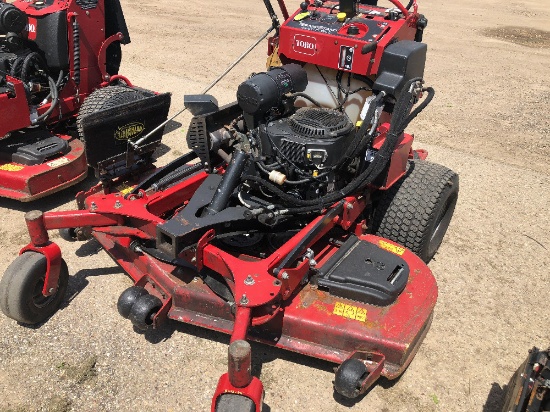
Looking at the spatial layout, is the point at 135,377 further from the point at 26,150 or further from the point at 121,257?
the point at 26,150

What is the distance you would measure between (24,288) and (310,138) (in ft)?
6.41

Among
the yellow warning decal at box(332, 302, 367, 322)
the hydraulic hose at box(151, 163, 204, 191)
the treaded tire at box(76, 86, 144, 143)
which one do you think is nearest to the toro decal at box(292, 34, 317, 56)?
the hydraulic hose at box(151, 163, 204, 191)

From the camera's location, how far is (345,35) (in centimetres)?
385

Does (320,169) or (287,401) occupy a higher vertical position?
(320,169)

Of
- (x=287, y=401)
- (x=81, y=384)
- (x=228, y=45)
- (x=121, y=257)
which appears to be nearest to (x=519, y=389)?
(x=287, y=401)

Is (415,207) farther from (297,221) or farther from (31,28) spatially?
(31,28)

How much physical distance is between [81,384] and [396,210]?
2367mm

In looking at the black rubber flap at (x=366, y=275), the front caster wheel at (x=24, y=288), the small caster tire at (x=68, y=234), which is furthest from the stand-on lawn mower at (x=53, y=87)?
the black rubber flap at (x=366, y=275)

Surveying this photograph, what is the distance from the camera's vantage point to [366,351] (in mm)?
2977

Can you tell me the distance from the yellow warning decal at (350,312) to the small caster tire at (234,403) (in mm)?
864

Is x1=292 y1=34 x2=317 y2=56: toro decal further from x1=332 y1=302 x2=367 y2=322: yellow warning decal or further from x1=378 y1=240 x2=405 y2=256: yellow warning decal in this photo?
x1=332 y1=302 x2=367 y2=322: yellow warning decal

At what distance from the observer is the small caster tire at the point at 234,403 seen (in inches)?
95.7

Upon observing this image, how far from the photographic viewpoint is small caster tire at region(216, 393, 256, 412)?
2432 mm

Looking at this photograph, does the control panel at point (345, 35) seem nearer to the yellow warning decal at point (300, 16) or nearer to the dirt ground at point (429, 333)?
the yellow warning decal at point (300, 16)
